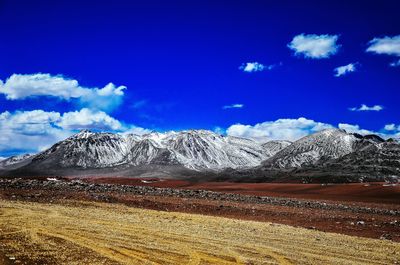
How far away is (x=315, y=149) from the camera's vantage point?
604ft

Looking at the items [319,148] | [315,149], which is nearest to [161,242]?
[315,149]

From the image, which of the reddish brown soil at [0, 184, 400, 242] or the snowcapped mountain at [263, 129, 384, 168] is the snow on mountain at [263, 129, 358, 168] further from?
the reddish brown soil at [0, 184, 400, 242]

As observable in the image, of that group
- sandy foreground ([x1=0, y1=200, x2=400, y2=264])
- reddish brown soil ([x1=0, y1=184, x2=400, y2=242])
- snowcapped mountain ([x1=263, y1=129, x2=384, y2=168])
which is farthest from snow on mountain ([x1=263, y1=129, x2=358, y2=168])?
sandy foreground ([x1=0, y1=200, x2=400, y2=264])

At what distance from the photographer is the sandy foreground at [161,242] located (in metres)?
13.8

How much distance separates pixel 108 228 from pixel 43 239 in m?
4.00

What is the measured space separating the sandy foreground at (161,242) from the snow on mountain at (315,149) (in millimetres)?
146230

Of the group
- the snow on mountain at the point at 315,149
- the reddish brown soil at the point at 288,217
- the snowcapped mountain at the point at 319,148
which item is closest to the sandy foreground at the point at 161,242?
the reddish brown soil at the point at 288,217

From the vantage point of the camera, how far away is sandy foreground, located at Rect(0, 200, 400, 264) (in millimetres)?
13750

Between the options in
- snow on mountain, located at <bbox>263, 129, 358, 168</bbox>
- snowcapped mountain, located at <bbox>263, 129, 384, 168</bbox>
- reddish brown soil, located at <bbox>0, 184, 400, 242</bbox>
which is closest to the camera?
reddish brown soil, located at <bbox>0, 184, 400, 242</bbox>

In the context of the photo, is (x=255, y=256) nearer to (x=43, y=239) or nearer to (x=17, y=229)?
(x=43, y=239)

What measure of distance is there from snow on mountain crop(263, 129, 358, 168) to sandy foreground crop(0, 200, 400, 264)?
146m

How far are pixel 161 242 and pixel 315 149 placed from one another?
175624 millimetres

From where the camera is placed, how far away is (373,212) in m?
38.1

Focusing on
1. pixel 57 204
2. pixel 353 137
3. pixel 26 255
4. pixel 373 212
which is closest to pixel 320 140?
pixel 353 137
